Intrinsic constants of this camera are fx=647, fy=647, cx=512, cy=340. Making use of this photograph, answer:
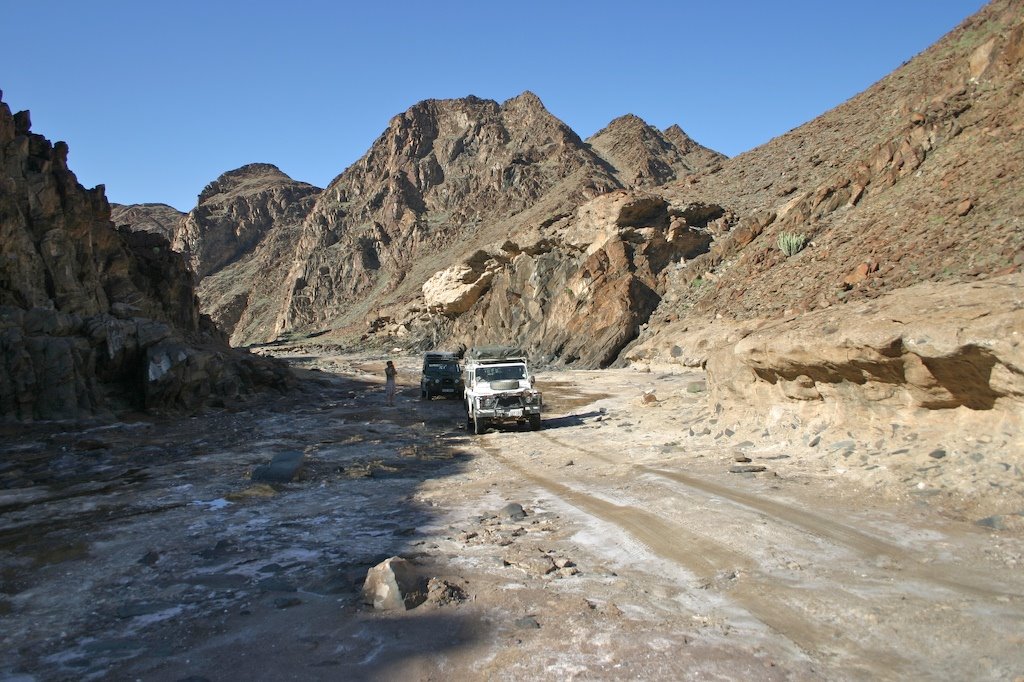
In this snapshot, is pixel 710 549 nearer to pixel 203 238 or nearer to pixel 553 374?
pixel 553 374

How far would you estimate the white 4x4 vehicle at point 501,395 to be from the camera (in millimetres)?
15727

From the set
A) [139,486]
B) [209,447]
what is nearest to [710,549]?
[139,486]

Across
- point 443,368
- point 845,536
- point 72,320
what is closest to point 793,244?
point 443,368

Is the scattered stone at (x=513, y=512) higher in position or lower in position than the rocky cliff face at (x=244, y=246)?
A: lower

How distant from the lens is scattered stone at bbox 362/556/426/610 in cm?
495

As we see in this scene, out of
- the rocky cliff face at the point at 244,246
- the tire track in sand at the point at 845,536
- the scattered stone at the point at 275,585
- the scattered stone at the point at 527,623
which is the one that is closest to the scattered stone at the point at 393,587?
the scattered stone at the point at 275,585

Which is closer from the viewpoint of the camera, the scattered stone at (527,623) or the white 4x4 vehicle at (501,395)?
the scattered stone at (527,623)

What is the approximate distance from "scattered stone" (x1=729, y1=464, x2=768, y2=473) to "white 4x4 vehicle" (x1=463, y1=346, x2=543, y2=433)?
6.73 meters

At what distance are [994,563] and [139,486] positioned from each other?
11.0 meters

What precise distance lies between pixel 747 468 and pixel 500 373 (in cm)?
785

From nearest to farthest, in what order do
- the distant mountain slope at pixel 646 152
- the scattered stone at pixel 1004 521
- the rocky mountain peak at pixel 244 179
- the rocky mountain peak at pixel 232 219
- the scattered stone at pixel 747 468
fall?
the scattered stone at pixel 1004 521, the scattered stone at pixel 747 468, the distant mountain slope at pixel 646 152, the rocky mountain peak at pixel 232 219, the rocky mountain peak at pixel 244 179

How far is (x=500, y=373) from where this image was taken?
53.7ft

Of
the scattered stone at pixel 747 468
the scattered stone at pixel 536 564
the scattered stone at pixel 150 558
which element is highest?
the scattered stone at pixel 747 468

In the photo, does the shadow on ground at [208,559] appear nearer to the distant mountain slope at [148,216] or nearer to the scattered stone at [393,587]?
the scattered stone at [393,587]
